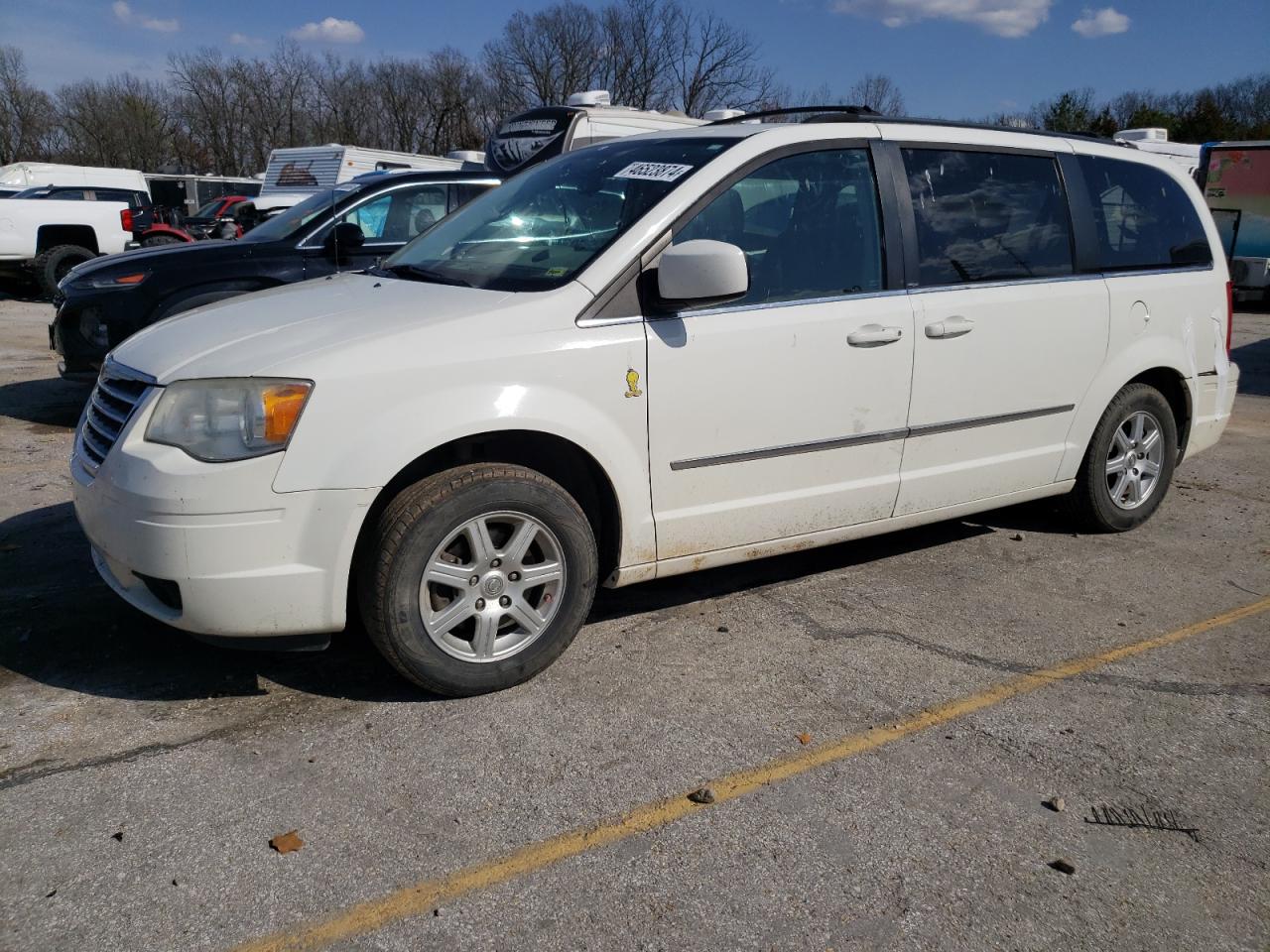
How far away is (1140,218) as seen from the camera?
5086 millimetres

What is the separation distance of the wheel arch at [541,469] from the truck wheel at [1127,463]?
2.65 m

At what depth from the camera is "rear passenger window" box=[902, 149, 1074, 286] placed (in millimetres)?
4281

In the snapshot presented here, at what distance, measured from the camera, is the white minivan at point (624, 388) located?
3.10 meters

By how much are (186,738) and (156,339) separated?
4.58ft

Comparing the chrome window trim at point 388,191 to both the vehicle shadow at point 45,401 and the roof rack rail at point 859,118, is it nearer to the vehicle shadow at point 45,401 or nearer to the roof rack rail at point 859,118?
the vehicle shadow at point 45,401

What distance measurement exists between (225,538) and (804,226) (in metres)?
2.38

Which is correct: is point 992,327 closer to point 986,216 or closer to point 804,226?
point 986,216

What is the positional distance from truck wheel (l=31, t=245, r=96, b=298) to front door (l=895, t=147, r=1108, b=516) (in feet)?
51.8

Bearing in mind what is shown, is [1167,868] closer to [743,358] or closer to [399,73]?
[743,358]

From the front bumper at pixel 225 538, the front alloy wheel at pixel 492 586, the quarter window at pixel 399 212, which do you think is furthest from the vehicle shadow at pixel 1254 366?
the front bumper at pixel 225 538

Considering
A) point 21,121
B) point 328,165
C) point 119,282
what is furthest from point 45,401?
point 21,121

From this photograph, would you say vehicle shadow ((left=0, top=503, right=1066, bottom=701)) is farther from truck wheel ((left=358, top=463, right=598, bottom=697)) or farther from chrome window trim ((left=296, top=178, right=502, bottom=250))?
chrome window trim ((left=296, top=178, right=502, bottom=250))

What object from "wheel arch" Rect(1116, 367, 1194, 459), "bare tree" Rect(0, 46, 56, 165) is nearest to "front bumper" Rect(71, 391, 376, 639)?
"wheel arch" Rect(1116, 367, 1194, 459)

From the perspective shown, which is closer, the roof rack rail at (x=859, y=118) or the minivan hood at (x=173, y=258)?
the roof rack rail at (x=859, y=118)
